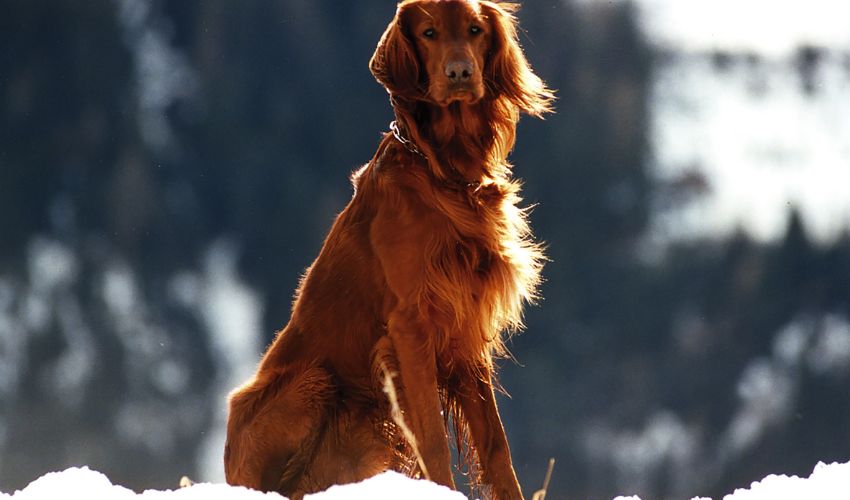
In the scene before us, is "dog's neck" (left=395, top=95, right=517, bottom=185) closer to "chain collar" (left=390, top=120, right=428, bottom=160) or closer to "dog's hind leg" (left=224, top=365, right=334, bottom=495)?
"chain collar" (left=390, top=120, right=428, bottom=160)

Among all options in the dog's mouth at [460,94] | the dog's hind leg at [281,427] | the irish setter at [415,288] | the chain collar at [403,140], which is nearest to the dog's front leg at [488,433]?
the irish setter at [415,288]

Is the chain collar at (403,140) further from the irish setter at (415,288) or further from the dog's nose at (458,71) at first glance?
the dog's nose at (458,71)

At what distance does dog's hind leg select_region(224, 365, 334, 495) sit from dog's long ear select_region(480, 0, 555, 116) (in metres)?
1.54

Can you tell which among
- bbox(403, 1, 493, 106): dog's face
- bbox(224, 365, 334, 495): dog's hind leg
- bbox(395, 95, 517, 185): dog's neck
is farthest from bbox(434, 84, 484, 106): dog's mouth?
bbox(224, 365, 334, 495): dog's hind leg

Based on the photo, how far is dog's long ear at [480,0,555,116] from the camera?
4.27 meters

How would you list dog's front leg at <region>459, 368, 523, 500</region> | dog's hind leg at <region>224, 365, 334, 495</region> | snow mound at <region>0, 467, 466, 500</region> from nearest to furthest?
1. snow mound at <region>0, 467, 466, 500</region>
2. dog's front leg at <region>459, 368, 523, 500</region>
3. dog's hind leg at <region>224, 365, 334, 495</region>

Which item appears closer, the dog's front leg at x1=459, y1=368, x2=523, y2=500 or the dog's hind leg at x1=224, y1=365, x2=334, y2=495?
the dog's front leg at x1=459, y1=368, x2=523, y2=500

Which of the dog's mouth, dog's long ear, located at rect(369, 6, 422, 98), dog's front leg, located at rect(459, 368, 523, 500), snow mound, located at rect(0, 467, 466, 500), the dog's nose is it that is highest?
dog's long ear, located at rect(369, 6, 422, 98)

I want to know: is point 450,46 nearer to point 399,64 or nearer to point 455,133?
point 399,64

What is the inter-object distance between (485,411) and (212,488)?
166 centimetres

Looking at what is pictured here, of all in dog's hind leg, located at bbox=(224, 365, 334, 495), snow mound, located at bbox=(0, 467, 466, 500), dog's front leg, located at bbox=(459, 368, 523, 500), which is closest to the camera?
snow mound, located at bbox=(0, 467, 466, 500)

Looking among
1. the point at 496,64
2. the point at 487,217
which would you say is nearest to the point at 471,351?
the point at 487,217

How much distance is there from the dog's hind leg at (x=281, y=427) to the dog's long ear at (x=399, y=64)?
134 cm

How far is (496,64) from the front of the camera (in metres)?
4.27
